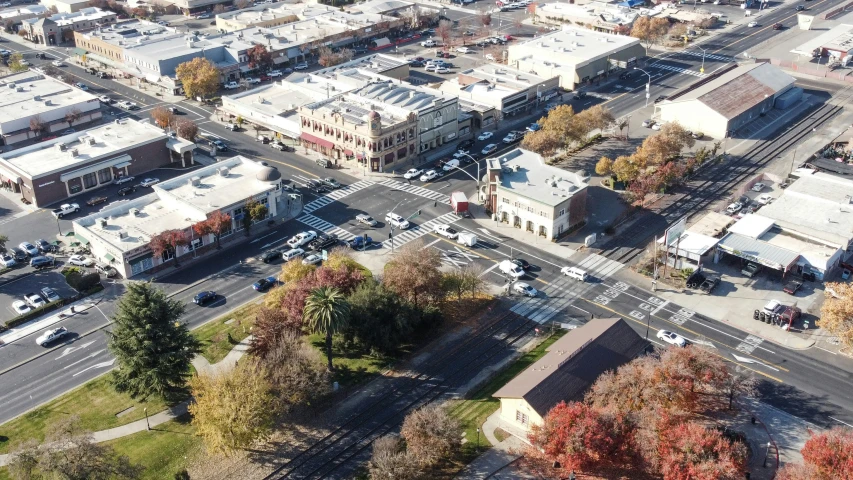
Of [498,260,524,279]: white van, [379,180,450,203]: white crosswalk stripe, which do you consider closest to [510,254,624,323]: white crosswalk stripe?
[498,260,524,279]: white van

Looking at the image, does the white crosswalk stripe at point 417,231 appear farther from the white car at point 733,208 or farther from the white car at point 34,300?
the white car at point 34,300

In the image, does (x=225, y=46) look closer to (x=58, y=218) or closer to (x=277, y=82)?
(x=277, y=82)

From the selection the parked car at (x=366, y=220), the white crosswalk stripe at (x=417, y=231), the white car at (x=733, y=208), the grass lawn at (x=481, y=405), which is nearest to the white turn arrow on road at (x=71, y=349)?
the white crosswalk stripe at (x=417, y=231)

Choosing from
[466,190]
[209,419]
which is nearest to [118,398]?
[209,419]

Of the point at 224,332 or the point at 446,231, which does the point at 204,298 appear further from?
the point at 446,231

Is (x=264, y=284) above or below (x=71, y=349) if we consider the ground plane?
above

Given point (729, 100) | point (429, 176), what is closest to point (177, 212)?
point (429, 176)
